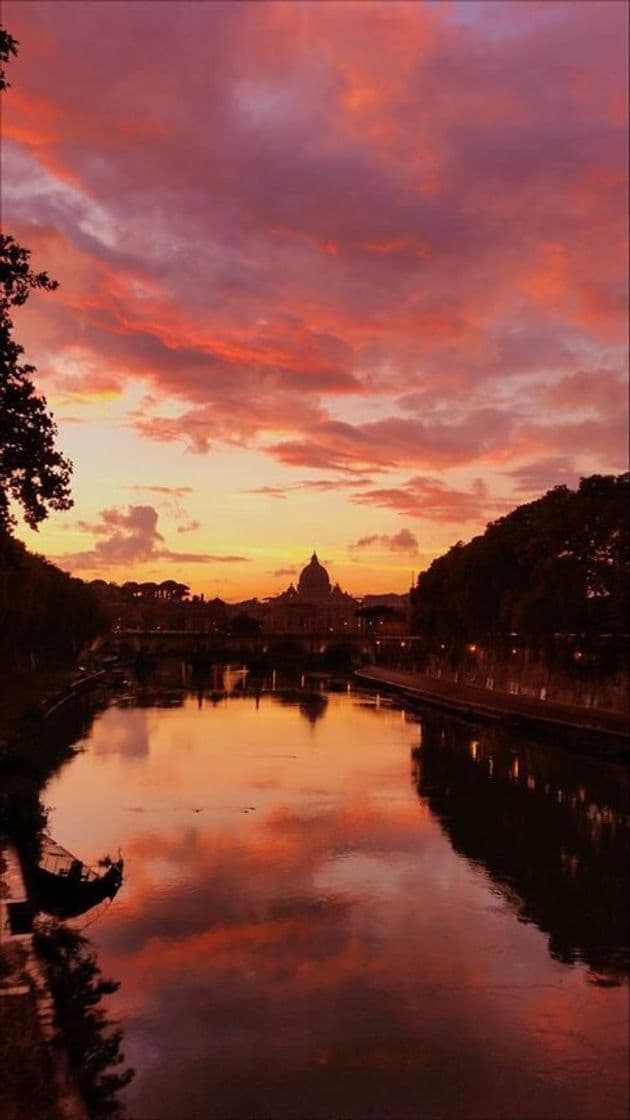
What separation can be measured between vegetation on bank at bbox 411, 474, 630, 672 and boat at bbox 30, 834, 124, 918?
131 feet

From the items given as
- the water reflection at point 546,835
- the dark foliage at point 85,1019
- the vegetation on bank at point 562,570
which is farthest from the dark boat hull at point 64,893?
the vegetation on bank at point 562,570

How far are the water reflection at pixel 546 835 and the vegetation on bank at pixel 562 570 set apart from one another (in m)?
8.98

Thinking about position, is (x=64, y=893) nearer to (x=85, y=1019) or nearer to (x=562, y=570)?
(x=85, y=1019)

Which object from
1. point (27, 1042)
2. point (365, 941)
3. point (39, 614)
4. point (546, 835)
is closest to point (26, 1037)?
point (27, 1042)

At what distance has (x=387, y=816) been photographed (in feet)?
148

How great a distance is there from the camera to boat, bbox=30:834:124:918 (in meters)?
27.8

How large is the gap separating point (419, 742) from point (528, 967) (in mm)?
49859

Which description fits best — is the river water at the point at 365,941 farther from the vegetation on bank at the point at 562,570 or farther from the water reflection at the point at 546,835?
the vegetation on bank at the point at 562,570

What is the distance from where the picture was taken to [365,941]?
26.8m

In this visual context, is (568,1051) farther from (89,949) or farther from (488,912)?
(89,949)

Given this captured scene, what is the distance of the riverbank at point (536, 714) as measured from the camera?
61.2 meters

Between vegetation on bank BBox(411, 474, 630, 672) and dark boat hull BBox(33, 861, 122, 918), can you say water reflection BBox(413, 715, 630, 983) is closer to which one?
vegetation on bank BBox(411, 474, 630, 672)

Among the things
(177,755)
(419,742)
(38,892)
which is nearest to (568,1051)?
(38,892)

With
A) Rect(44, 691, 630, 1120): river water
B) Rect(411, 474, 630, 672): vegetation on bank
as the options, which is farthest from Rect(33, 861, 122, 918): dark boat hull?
Rect(411, 474, 630, 672): vegetation on bank
